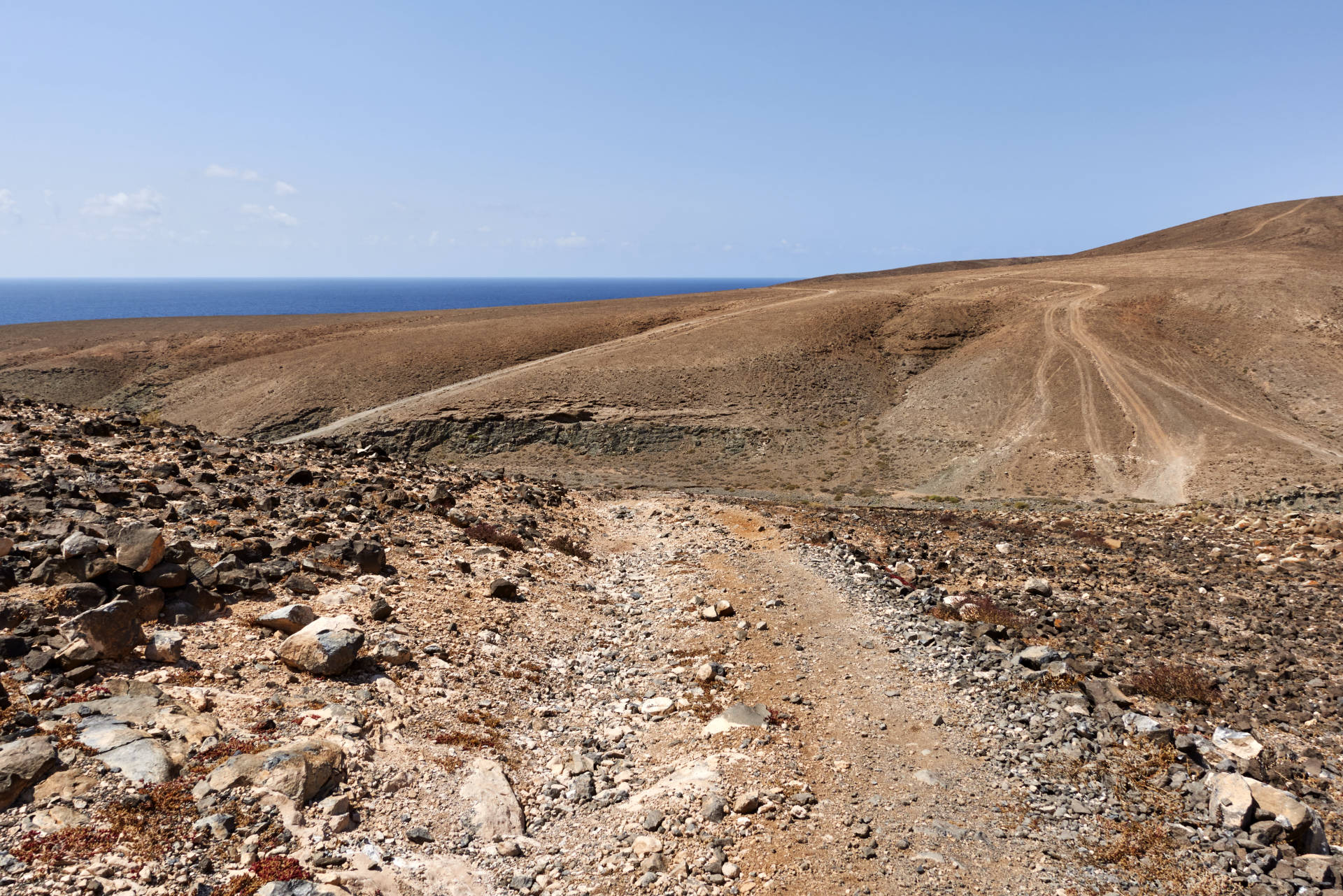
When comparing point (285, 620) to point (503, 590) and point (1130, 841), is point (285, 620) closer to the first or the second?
point (503, 590)

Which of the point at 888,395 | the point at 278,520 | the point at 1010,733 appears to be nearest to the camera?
the point at 1010,733

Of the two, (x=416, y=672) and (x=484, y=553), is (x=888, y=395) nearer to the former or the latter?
(x=484, y=553)

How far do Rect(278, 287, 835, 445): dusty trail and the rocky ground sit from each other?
28.0 meters

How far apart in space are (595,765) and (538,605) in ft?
17.0

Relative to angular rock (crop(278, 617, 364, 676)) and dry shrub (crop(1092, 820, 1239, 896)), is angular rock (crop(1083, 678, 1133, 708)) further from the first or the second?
angular rock (crop(278, 617, 364, 676))

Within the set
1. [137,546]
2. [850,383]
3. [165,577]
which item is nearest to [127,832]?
[165,577]

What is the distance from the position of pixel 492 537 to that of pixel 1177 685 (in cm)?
1338

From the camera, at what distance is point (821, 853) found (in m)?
7.49

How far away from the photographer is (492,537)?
16.8 m

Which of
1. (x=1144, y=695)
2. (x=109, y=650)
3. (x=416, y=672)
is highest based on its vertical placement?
(x=109, y=650)

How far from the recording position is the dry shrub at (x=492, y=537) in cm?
1656

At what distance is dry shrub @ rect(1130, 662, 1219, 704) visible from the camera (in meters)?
11.0

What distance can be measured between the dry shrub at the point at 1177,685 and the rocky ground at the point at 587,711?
0.06m

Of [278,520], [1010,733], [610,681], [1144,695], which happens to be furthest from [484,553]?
[1144,695]
